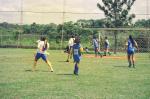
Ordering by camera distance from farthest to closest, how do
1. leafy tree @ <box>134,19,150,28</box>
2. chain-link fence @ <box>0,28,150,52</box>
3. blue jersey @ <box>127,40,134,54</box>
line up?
chain-link fence @ <box>0,28,150,52</box> → leafy tree @ <box>134,19,150,28</box> → blue jersey @ <box>127,40,134,54</box>

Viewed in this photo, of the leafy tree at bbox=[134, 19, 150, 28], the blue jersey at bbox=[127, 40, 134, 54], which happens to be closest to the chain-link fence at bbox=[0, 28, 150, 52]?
the leafy tree at bbox=[134, 19, 150, 28]

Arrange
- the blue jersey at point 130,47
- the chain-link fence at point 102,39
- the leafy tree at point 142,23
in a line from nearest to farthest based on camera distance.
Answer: the blue jersey at point 130,47
the leafy tree at point 142,23
the chain-link fence at point 102,39

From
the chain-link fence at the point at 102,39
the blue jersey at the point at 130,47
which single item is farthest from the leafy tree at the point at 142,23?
the blue jersey at the point at 130,47

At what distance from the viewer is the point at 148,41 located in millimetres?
46781

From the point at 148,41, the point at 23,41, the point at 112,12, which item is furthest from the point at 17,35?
the point at 148,41

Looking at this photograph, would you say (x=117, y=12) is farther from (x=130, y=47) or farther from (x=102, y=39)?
(x=130, y=47)

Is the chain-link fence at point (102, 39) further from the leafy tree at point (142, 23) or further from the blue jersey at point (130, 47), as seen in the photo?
the blue jersey at point (130, 47)

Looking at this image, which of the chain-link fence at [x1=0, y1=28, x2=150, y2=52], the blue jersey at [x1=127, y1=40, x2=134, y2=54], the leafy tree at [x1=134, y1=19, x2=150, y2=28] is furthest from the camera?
the chain-link fence at [x1=0, y1=28, x2=150, y2=52]

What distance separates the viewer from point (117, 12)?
50219mm

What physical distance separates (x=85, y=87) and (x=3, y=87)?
104 inches

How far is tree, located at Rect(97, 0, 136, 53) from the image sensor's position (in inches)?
1941

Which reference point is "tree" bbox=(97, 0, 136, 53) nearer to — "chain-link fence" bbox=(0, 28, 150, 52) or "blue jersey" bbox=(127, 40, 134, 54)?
"chain-link fence" bbox=(0, 28, 150, 52)

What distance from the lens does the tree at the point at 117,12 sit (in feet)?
162

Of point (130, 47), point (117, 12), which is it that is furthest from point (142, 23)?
point (130, 47)
